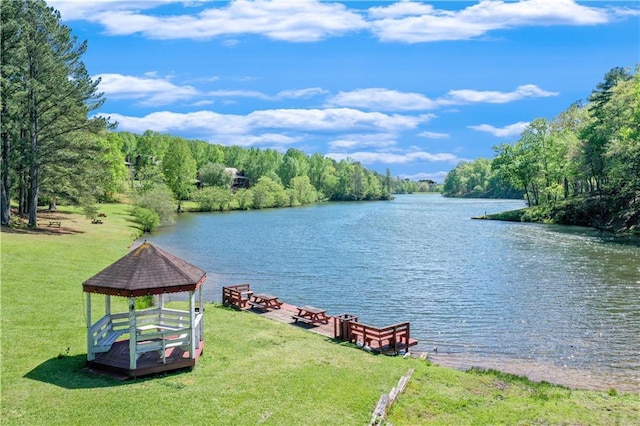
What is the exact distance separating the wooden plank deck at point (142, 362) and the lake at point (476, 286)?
32.5 feet

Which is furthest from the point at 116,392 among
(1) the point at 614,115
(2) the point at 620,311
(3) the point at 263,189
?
(3) the point at 263,189

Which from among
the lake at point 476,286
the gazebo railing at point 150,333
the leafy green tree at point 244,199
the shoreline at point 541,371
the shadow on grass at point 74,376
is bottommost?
the shoreline at point 541,371

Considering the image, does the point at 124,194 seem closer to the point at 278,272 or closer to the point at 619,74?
the point at 278,272

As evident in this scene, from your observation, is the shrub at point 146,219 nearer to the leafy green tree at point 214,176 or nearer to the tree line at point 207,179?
the tree line at point 207,179

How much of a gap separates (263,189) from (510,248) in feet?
291

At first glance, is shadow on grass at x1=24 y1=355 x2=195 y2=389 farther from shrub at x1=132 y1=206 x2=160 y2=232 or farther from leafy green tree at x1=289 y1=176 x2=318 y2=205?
leafy green tree at x1=289 y1=176 x2=318 y2=205

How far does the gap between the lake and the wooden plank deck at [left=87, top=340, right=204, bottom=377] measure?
9901 millimetres

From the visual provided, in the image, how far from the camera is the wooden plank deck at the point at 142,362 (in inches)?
591

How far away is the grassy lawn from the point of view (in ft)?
41.8

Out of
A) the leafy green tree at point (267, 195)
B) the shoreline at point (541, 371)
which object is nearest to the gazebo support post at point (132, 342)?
the shoreline at point (541, 371)

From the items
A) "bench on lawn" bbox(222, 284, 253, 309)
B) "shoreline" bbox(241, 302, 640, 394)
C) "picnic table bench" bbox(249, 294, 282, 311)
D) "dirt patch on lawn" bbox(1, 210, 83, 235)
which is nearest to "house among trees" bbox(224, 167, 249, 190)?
"dirt patch on lawn" bbox(1, 210, 83, 235)

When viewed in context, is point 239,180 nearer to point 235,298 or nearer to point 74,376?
point 235,298

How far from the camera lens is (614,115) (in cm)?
6919

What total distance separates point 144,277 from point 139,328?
69.4 inches
